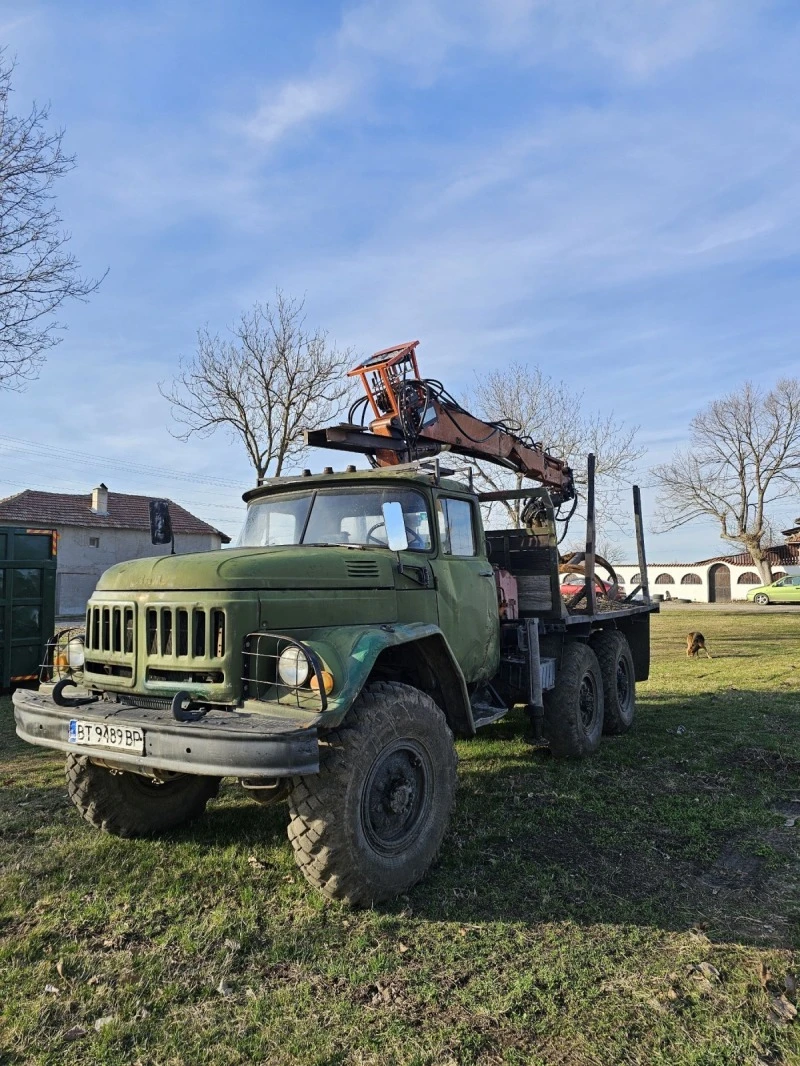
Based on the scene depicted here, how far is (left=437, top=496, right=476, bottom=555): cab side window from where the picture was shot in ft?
17.0

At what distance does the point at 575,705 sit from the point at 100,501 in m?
27.7

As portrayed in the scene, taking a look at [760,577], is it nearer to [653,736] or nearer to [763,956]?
[653,736]

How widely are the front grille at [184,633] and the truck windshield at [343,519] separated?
4.20ft

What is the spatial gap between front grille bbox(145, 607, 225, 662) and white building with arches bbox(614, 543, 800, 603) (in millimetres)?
44954

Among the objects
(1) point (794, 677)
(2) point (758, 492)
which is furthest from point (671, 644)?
(2) point (758, 492)

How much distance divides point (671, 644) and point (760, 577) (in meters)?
29.4

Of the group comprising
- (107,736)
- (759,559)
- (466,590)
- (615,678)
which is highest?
(759,559)

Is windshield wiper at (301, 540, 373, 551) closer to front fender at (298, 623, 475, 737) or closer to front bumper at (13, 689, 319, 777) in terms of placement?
front fender at (298, 623, 475, 737)

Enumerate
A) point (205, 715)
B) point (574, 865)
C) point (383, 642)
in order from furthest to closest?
point (574, 865)
point (383, 642)
point (205, 715)

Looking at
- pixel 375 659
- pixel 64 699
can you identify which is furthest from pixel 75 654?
pixel 375 659

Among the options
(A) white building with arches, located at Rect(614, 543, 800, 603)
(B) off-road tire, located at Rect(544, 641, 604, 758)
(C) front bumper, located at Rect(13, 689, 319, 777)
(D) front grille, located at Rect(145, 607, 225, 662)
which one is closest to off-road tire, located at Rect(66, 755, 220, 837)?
(C) front bumper, located at Rect(13, 689, 319, 777)

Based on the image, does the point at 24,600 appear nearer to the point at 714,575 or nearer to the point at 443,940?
the point at 443,940

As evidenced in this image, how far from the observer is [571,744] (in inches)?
256

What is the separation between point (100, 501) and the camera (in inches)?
1189
